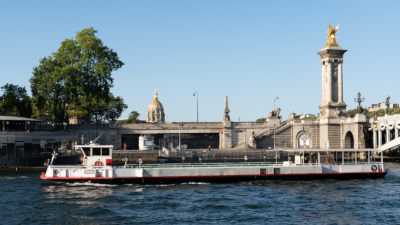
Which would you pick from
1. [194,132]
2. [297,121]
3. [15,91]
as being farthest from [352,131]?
[15,91]

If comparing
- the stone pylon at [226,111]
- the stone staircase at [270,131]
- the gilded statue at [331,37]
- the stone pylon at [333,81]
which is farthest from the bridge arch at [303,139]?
the gilded statue at [331,37]

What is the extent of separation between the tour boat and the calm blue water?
97cm

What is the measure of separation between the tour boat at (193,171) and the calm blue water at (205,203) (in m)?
0.97

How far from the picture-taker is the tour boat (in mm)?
46750

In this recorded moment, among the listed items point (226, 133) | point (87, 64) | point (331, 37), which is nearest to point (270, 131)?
point (226, 133)

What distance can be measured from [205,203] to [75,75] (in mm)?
58606

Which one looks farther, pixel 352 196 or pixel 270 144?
pixel 270 144

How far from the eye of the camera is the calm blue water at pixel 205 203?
1298 inches

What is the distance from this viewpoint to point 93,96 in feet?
293

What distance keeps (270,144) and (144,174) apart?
149 ft

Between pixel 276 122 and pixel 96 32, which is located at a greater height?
pixel 96 32

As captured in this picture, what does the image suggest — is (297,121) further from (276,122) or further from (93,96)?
(93,96)

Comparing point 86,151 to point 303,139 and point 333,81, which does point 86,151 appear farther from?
point 333,81

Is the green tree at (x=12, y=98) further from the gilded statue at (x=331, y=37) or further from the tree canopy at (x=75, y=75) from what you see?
the gilded statue at (x=331, y=37)
